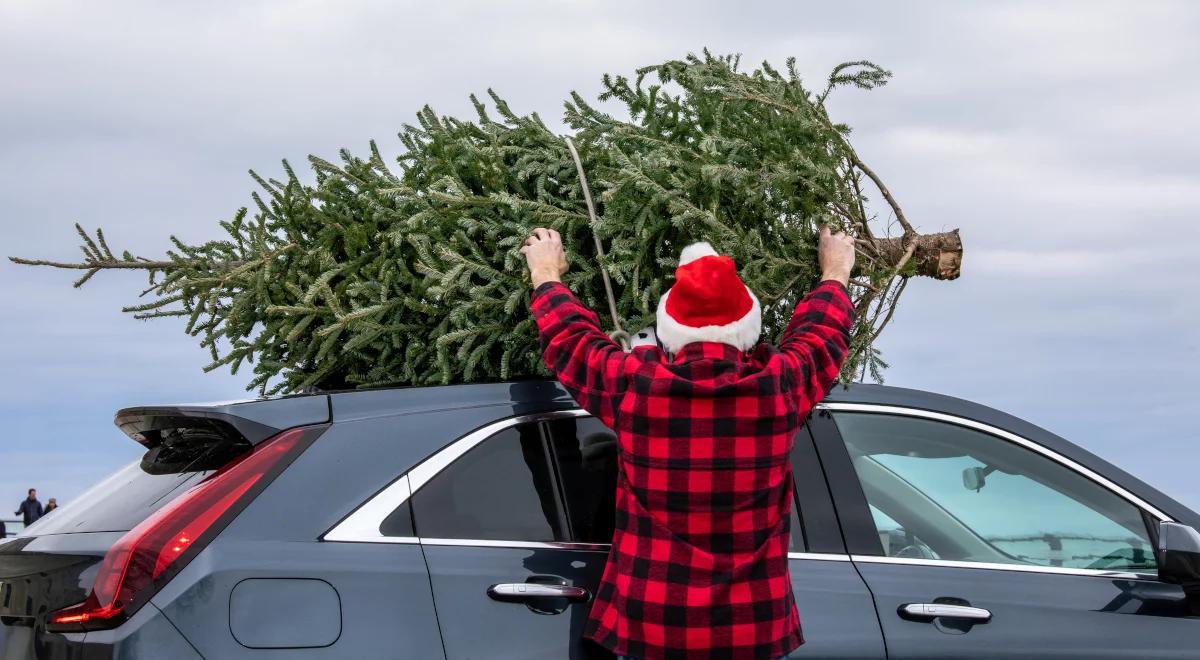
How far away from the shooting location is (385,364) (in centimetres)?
464

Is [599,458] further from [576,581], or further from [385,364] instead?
[385,364]

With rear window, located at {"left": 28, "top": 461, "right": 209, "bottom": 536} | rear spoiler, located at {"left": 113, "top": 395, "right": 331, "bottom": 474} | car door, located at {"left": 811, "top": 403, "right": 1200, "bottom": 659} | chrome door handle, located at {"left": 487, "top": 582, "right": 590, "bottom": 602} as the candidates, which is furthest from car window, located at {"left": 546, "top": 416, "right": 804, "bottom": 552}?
rear window, located at {"left": 28, "top": 461, "right": 209, "bottom": 536}

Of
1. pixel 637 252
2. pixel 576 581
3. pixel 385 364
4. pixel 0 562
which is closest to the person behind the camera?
pixel 576 581

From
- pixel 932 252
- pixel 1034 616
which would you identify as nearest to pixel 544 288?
pixel 932 252

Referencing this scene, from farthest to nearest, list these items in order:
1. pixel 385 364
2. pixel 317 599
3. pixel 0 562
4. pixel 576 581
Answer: pixel 385 364
pixel 0 562
pixel 576 581
pixel 317 599

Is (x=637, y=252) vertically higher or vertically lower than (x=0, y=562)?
higher

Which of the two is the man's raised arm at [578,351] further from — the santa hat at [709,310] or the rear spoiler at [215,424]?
the rear spoiler at [215,424]

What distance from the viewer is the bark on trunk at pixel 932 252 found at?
15.2ft

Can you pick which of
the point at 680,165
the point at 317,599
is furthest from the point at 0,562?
the point at 680,165

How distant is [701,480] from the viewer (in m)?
3.47

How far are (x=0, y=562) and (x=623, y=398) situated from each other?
2.02m

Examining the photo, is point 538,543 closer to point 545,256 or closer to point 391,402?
point 391,402

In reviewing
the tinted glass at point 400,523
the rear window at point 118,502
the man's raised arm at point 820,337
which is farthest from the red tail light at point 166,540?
the man's raised arm at point 820,337

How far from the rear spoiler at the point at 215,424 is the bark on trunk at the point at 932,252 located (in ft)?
6.88
